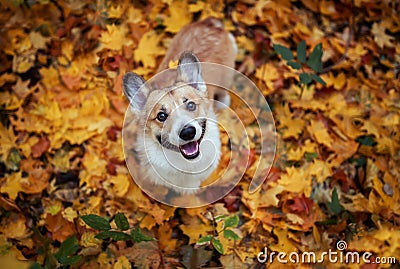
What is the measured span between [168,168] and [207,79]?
71 cm

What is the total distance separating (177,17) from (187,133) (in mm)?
1758

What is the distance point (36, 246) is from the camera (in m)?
2.49

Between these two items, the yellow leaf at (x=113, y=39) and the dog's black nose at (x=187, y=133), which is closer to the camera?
the dog's black nose at (x=187, y=133)

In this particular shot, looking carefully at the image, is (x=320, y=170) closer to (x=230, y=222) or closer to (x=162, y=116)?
(x=230, y=222)

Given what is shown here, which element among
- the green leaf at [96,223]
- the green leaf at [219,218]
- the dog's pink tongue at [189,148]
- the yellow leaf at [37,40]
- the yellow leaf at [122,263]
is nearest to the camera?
the green leaf at [96,223]

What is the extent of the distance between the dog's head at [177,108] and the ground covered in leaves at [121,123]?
1.58ft

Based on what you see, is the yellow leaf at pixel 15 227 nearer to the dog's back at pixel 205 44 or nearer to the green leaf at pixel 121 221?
the green leaf at pixel 121 221

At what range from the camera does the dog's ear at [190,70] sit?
A: 2340 mm

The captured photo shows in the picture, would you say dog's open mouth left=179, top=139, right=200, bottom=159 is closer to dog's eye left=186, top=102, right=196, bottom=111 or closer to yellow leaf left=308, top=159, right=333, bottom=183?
dog's eye left=186, top=102, right=196, bottom=111

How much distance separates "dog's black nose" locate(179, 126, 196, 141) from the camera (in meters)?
2.19

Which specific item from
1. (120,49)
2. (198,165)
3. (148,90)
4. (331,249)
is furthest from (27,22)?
(331,249)

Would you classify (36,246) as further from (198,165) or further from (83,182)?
(198,165)

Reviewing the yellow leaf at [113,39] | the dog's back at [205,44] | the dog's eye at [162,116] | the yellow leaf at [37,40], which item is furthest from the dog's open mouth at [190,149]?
the yellow leaf at [37,40]

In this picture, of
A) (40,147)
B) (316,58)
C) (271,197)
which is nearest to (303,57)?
(316,58)
